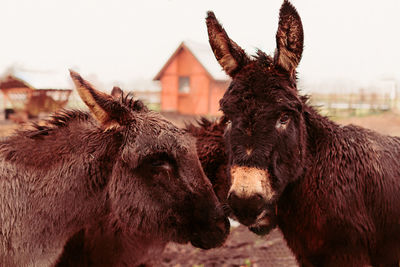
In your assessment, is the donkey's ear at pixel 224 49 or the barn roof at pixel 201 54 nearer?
the donkey's ear at pixel 224 49

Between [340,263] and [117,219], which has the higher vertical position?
[117,219]

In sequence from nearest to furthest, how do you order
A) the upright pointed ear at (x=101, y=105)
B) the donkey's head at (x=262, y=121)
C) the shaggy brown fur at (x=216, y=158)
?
the upright pointed ear at (x=101, y=105) < the donkey's head at (x=262, y=121) < the shaggy brown fur at (x=216, y=158)

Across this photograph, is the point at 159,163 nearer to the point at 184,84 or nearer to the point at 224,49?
the point at 224,49

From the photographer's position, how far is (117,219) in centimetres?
265

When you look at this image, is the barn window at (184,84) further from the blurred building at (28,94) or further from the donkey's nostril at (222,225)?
the donkey's nostril at (222,225)

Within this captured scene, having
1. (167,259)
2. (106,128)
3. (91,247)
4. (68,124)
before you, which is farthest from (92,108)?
(167,259)

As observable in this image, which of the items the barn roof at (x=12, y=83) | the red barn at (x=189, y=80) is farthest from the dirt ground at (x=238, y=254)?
the red barn at (x=189, y=80)

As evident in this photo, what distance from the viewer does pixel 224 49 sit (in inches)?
117

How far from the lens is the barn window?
56.3 feet

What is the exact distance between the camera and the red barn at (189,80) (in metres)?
14.6

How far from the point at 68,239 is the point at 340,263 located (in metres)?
Result: 2.31

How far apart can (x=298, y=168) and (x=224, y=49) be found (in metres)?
1.30

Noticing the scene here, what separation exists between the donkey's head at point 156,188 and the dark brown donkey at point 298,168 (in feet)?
1.04

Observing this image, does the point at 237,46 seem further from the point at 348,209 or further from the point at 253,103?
the point at 348,209
